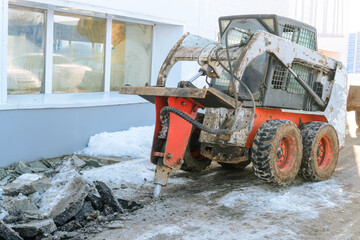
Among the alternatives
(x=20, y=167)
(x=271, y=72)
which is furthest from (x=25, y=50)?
(x=271, y=72)

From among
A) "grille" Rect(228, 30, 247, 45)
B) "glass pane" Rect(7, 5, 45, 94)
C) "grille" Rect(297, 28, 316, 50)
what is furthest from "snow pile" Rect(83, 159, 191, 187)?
"grille" Rect(297, 28, 316, 50)

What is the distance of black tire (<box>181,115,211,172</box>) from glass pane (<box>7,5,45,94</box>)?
3.70 meters

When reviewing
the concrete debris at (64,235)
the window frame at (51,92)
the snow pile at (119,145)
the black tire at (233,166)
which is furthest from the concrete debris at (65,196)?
the black tire at (233,166)

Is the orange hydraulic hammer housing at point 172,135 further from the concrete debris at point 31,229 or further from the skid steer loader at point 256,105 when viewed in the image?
the concrete debris at point 31,229

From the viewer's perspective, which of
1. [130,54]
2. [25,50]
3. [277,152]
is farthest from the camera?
[130,54]

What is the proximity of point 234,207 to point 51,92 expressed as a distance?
5277 millimetres

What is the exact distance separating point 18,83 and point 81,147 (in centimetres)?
174

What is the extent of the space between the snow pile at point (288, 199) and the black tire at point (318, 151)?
0.78 feet

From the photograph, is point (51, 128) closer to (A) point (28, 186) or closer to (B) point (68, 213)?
(A) point (28, 186)

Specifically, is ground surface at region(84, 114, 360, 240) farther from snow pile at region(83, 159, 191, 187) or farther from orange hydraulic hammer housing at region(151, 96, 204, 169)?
orange hydraulic hammer housing at region(151, 96, 204, 169)

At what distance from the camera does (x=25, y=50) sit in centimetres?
930

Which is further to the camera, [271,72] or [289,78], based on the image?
[289,78]

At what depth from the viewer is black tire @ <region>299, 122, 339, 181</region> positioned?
7.52 metres

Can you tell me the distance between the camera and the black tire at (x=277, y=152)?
6.69 meters
